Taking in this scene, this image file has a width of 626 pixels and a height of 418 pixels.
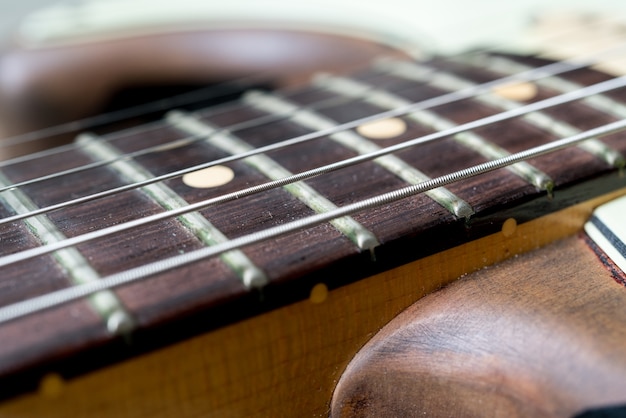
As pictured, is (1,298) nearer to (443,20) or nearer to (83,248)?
(83,248)

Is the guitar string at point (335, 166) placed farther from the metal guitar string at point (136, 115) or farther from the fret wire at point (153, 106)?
the fret wire at point (153, 106)

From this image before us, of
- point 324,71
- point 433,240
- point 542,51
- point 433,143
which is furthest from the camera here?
point 324,71

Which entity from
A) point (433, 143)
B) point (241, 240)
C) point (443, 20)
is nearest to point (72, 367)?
point (241, 240)

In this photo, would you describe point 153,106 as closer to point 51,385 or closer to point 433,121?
point 433,121

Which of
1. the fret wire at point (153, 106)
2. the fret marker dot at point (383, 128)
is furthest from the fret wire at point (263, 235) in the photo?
the fret wire at point (153, 106)

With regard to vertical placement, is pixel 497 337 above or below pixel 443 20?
below

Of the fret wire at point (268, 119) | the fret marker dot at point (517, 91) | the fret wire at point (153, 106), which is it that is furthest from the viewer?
the fret wire at point (153, 106)

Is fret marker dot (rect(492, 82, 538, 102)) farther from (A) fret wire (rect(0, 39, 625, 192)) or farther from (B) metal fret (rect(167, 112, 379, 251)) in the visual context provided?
(B) metal fret (rect(167, 112, 379, 251))
